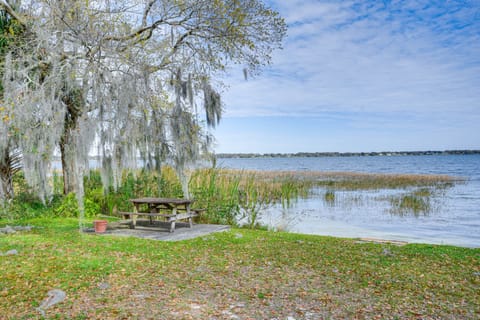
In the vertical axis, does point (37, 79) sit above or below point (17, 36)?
below

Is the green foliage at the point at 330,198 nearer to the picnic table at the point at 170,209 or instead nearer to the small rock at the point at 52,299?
the picnic table at the point at 170,209

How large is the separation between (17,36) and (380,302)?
11081 millimetres

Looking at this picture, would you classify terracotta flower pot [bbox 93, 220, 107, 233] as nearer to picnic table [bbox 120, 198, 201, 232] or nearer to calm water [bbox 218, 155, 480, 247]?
picnic table [bbox 120, 198, 201, 232]

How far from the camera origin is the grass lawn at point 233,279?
4430 millimetres

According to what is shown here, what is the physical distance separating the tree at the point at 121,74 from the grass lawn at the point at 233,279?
2.36 m

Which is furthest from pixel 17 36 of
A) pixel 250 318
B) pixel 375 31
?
pixel 375 31

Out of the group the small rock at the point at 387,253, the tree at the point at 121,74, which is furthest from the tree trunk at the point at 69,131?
the small rock at the point at 387,253

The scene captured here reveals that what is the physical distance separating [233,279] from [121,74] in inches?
261

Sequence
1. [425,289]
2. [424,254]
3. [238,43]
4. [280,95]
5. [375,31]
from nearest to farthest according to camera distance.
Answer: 1. [425,289]
2. [424,254]
3. [238,43]
4. [375,31]
5. [280,95]

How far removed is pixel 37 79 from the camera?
10.2 meters

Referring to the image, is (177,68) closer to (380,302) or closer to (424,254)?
(424,254)

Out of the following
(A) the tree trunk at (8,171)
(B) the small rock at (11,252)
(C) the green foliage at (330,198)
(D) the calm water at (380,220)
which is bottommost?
(D) the calm water at (380,220)

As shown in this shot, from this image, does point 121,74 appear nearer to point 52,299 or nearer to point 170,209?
point 170,209

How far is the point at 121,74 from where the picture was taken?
33.3 feet
